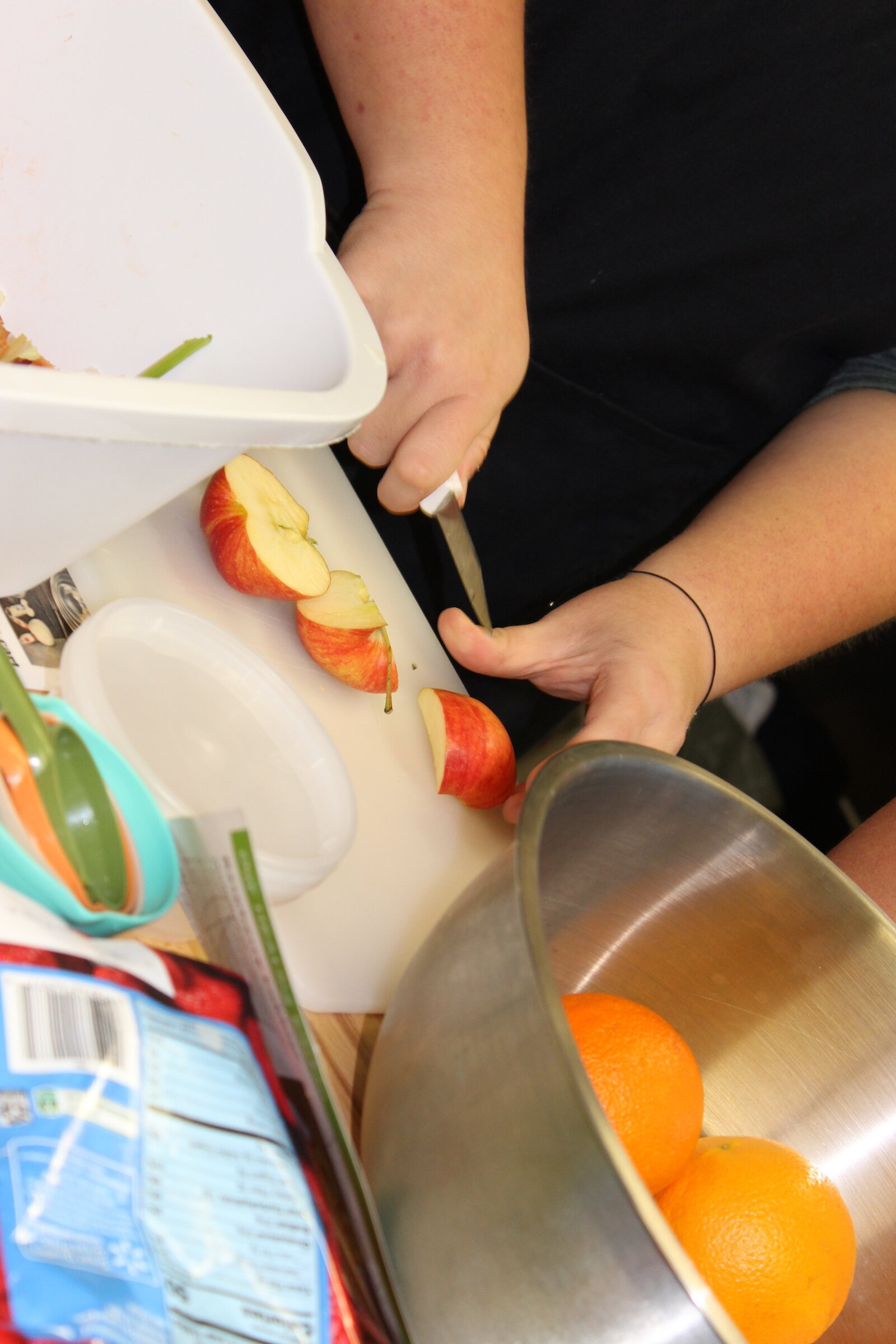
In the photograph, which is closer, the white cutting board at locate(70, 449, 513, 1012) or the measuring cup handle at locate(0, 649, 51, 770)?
the measuring cup handle at locate(0, 649, 51, 770)

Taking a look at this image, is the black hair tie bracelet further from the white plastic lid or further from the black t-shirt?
the white plastic lid

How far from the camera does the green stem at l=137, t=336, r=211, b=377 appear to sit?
1.82ft

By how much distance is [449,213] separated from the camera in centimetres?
71

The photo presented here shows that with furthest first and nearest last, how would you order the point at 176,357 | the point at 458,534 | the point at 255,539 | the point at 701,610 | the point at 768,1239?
the point at 701,610, the point at 458,534, the point at 255,539, the point at 176,357, the point at 768,1239

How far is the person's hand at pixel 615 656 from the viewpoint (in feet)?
2.49

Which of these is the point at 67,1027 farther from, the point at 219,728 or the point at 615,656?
the point at 615,656

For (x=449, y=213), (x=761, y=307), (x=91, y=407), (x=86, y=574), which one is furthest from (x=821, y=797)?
(x=91, y=407)

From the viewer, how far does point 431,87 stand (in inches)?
28.7

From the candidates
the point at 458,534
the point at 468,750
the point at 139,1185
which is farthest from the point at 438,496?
the point at 139,1185

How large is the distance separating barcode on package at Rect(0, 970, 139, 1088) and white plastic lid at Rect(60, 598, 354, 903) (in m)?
0.21

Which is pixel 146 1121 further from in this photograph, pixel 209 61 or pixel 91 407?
pixel 209 61

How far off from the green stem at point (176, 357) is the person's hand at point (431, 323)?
16 cm

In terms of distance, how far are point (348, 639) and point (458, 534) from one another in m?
0.14

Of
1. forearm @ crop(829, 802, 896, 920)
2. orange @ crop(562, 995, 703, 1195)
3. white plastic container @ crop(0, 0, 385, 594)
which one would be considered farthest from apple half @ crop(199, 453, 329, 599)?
forearm @ crop(829, 802, 896, 920)
